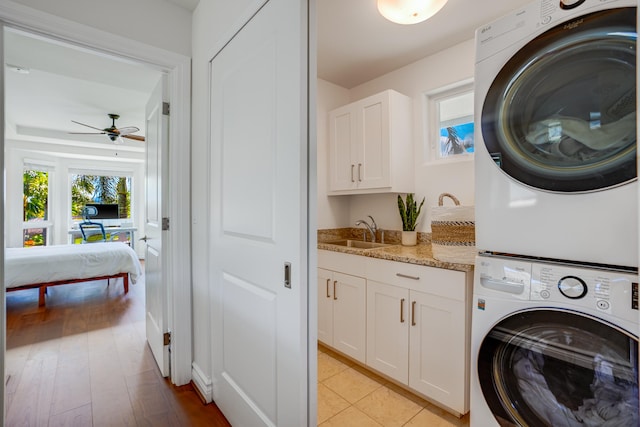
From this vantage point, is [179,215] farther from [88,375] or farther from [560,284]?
[560,284]

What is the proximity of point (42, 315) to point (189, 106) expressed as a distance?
305 centimetres

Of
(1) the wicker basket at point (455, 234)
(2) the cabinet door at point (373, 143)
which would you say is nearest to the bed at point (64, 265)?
(2) the cabinet door at point (373, 143)

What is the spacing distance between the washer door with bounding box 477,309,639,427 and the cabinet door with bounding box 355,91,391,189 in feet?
4.93

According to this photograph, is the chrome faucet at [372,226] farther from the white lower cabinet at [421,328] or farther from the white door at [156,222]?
the white door at [156,222]

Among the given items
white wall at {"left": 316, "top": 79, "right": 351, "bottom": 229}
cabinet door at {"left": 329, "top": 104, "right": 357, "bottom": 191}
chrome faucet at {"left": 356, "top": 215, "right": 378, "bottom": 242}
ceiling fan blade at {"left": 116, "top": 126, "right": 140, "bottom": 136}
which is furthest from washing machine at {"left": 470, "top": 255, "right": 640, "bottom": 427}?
ceiling fan blade at {"left": 116, "top": 126, "right": 140, "bottom": 136}

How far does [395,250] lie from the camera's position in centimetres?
216

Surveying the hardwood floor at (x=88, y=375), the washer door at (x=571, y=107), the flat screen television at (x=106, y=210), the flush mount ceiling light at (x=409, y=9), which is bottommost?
the hardwood floor at (x=88, y=375)

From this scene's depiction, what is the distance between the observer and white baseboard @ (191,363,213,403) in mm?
1736

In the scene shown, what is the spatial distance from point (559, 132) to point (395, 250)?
52.3 inches

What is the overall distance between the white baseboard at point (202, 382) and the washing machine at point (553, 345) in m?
1.40

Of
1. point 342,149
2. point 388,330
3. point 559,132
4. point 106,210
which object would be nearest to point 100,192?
point 106,210

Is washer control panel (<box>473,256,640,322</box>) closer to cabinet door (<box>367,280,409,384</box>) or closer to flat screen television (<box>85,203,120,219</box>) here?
cabinet door (<box>367,280,409,384</box>)

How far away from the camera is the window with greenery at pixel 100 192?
6.03m

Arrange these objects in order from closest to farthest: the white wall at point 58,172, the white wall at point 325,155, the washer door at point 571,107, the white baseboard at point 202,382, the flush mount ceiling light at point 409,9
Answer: the washer door at point 571,107 → the flush mount ceiling light at point 409,9 → the white baseboard at point 202,382 → the white wall at point 325,155 → the white wall at point 58,172
